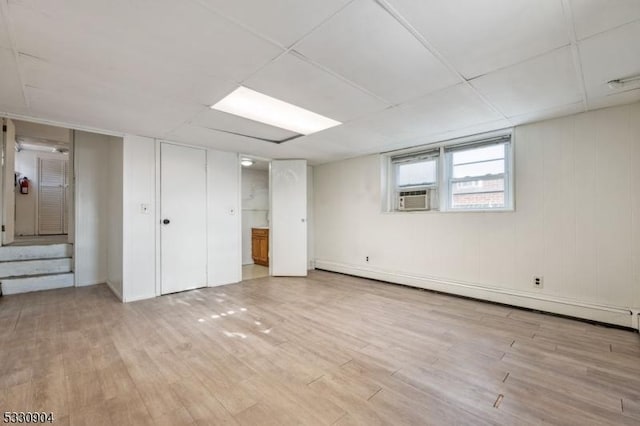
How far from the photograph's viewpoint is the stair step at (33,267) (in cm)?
406

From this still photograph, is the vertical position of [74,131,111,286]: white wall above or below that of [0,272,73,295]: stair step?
above

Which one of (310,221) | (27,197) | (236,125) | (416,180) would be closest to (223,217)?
(236,125)

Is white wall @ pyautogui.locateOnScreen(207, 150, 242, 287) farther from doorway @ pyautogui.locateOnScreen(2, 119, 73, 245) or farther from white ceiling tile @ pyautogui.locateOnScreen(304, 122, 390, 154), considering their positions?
doorway @ pyautogui.locateOnScreen(2, 119, 73, 245)

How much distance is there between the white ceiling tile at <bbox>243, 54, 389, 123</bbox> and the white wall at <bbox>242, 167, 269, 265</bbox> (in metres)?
4.15

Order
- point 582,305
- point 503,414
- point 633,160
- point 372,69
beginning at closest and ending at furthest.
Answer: point 503,414, point 372,69, point 633,160, point 582,305

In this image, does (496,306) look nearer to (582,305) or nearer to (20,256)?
(582,305)

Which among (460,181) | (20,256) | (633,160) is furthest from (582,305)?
(20,256)

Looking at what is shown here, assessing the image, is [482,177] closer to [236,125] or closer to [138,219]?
[236,125]

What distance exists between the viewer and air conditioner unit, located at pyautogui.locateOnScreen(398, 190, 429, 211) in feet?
A: 14.3

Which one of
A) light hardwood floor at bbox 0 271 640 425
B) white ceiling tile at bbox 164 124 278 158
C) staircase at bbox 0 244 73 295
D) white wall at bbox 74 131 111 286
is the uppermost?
white ceiling tile at bbox 164 124 278 158

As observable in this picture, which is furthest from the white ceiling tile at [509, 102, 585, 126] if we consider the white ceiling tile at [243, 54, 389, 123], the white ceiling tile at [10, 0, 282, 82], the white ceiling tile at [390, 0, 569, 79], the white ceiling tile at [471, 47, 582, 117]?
the white ceiling tile at [10, 0, 282, 82]

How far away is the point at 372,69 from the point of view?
6.83 feet

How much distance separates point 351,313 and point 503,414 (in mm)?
1795

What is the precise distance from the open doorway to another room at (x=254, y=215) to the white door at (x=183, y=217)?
193cm
